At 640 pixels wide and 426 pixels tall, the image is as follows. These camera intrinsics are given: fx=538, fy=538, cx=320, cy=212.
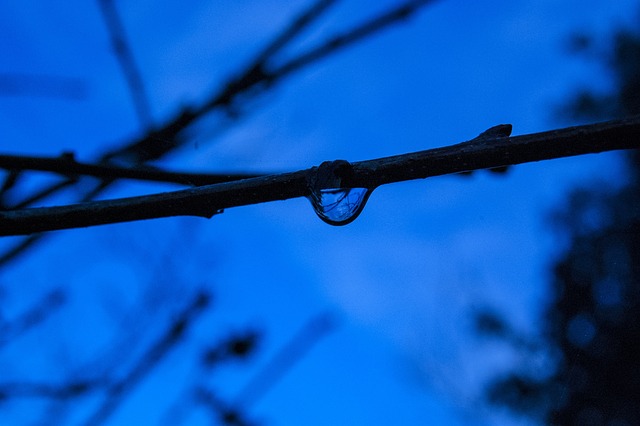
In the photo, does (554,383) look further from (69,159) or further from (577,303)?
(69,159)

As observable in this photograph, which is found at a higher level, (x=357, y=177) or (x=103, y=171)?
(x=103, y=171)

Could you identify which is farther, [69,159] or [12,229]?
[69,159]

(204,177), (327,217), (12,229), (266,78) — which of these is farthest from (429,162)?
(12,229)

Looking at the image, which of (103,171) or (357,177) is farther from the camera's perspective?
(103,171)

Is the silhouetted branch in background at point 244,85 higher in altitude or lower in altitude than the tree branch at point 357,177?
higher

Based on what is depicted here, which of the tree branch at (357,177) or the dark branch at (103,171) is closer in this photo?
the tree branch at (357,177)

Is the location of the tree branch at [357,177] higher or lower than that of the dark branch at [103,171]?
lower

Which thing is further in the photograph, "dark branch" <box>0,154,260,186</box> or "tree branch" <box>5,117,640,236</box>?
"dark branch" <box>0,154,260,186</box>

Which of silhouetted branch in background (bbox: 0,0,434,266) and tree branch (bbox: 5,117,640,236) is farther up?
silhouetted branch in background (bbox: 0,0,434,266)
